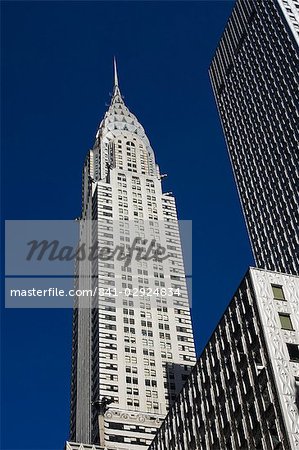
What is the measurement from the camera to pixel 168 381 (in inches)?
5153

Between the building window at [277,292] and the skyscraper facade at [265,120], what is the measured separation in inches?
2072

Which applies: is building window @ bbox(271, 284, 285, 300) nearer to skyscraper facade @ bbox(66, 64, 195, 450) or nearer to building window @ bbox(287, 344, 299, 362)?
building window @ bbox(287, 344, 299, 362)

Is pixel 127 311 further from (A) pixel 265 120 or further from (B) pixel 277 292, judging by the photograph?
(B) pixel 277 292

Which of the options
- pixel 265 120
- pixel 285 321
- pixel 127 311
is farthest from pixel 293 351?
pixel 265 120

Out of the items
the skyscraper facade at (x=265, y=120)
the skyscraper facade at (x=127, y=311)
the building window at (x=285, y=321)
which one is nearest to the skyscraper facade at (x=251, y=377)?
the building window at (x=285, y=321)

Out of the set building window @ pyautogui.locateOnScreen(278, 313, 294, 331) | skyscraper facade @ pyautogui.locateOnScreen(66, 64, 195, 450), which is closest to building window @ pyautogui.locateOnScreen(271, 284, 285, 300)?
building window @ pyautogui.locateOnScreen(278, 313, 294, 331)

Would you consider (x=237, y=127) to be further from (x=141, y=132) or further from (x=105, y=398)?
(x=105, y=398)

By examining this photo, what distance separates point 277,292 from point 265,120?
274 ft

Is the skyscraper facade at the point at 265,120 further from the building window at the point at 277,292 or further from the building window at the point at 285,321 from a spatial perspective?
the building window at the point at 285,321

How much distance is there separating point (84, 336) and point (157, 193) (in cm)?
4084

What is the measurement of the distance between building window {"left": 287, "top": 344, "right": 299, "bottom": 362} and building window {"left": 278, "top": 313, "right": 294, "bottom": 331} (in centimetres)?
209

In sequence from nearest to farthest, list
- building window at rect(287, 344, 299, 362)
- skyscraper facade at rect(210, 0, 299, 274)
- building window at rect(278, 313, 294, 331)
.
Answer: building window at rect(287, 344, 299, 362) < building window at rect(278, 313, 294, 331) < skyscraper facade at rect(210, 0, 299, 274)

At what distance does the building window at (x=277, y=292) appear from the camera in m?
71.2

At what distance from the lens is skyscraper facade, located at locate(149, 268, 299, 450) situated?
62.5m
